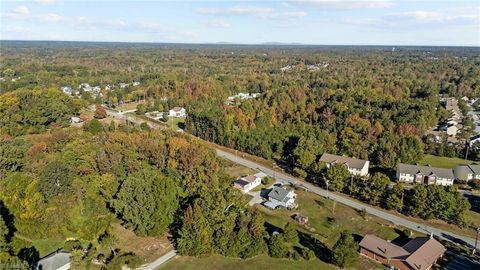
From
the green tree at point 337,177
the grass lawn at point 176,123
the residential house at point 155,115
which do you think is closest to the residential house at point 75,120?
the residential house at point 155,115

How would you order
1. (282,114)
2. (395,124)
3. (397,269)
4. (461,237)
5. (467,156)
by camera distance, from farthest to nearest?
(282,114), (395,124), (467,156), (461,237), (397,269)

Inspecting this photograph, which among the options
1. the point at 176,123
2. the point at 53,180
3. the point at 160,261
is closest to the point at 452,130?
the point at 176,123

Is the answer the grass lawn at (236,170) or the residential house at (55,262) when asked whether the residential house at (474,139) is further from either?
the residential house at (55,262)

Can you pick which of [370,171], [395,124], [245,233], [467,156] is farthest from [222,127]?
[467,156]

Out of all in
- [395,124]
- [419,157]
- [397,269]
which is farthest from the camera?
[395,124]

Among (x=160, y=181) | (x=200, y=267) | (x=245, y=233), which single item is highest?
(x=160, y=181)

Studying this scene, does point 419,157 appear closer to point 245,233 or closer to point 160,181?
point 245,233

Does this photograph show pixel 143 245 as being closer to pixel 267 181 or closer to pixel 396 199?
pixel 267 181
